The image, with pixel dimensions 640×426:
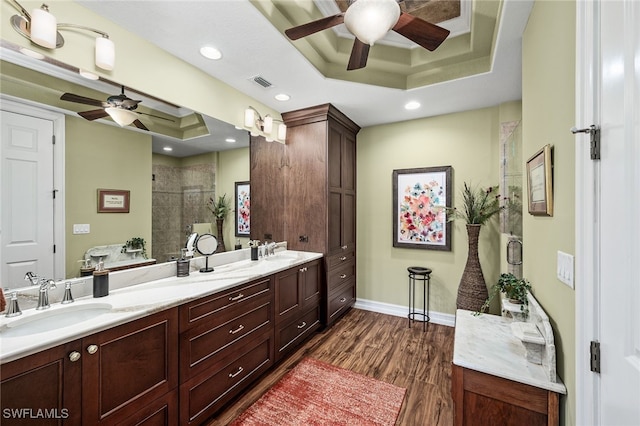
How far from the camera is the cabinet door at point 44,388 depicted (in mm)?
976

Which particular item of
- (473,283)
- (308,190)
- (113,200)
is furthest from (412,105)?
(113,200)

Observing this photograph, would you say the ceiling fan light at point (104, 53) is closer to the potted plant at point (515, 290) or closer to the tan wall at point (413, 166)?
the potted plant at point (515, 290)

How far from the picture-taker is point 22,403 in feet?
3.30

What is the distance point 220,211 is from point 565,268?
2499 millimetres

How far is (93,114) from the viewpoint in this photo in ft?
5.49

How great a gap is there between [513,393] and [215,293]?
1.70 m

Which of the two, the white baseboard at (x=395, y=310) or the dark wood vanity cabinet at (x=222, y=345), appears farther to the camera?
the white baseboard at (x=395, y=310)

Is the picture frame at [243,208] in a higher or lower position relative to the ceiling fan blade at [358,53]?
lower

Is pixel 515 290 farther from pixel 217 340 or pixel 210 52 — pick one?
pixel 210 52

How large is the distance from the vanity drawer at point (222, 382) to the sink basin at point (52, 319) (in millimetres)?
666
